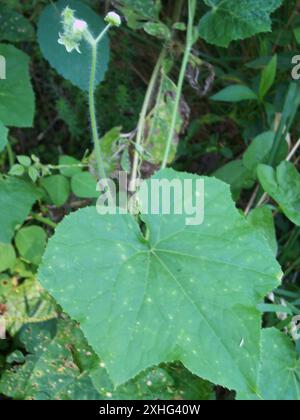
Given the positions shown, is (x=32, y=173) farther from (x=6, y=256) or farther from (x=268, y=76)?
(x=268, y=76)

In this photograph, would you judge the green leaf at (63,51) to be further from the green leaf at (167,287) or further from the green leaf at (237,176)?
the green leaf at (167,287)

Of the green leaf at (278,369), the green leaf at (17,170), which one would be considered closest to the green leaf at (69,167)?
the green leaf at (17,170)

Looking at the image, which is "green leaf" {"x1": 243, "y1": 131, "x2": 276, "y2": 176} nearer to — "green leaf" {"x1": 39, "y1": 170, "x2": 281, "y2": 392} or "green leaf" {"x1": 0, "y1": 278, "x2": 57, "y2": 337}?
"green leaf" {"x1": 39, "y1": 170, "x2": 281, "y2": 392}

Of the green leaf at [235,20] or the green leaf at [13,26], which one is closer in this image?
the green leaf at [235,20]

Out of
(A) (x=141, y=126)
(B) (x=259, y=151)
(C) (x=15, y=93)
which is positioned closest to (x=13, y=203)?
(C) (x=15, y=93)

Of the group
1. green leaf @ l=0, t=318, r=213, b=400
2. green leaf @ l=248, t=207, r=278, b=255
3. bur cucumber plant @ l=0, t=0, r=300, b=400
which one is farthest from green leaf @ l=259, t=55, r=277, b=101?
green leaf @ l=0, t=318, r=213, b=400
